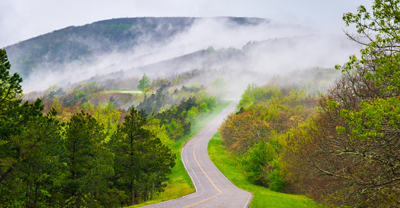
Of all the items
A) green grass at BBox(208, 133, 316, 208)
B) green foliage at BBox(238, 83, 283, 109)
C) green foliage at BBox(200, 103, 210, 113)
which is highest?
green foliage at BBox(238, 83, 283, 109)

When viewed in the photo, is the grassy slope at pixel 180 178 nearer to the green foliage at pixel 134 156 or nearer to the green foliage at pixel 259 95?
the green foliage at pixel 134 156

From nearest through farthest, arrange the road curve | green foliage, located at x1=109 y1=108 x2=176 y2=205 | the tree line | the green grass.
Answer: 1. the tree line
2. the green grass
3. the road curve
4. green foliage, located at x1=109 y1=108 x2=176 y2=205

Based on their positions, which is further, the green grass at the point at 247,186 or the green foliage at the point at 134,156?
the green foliage at the point at 134,156

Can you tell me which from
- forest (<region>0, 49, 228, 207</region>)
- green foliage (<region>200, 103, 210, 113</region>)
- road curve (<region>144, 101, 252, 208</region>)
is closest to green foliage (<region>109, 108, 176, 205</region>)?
forest (<region>0, 49, 228, 207</region>)

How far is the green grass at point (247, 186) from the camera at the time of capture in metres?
20.3

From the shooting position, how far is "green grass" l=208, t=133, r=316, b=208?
2032cm

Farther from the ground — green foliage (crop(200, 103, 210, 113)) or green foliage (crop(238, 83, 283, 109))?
green foliage (crop(238, 83, 283, 109))

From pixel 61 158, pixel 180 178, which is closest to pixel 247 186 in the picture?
pixel 180 178

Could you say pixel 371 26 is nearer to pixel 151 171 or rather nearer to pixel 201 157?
pixel 151 171

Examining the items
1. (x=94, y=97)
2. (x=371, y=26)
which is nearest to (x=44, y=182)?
(x=371, y=26)

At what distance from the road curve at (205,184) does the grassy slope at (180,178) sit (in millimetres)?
908

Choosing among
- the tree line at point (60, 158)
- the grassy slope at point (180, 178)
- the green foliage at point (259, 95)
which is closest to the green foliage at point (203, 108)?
the grassy slope at point (180, 178)

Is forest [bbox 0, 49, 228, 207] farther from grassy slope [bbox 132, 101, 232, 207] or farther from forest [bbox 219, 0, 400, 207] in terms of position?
forest [bbox 219, 0, 400, 207]

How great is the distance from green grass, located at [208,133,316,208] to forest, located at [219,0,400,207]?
1454 millimetres
